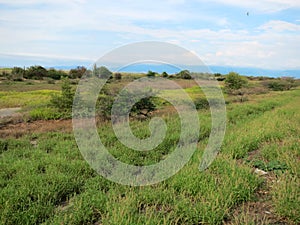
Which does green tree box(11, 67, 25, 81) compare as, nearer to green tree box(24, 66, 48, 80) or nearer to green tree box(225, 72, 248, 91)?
green tree box(24, 66, 48, 80)

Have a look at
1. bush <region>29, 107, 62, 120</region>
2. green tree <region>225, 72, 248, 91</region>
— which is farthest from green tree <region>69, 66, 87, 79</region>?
green tree <region>225, 72, 248, 91</region>

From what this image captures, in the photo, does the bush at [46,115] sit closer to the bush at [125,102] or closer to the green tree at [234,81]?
the bush at [125,102]

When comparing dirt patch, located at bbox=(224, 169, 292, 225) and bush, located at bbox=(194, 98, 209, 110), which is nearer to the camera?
dirt patch, located at bbox=(224, 169, 292, 225)

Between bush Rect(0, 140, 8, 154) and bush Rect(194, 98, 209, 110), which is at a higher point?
bush Rect(194, 98, 209, 110)

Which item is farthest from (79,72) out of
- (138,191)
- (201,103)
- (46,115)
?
(138,191)

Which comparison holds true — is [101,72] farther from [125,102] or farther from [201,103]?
[201,103]

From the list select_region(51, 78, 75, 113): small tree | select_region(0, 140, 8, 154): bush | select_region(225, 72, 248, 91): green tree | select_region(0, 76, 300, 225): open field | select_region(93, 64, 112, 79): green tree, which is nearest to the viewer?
select_region(0, 76, 300, 225): open field

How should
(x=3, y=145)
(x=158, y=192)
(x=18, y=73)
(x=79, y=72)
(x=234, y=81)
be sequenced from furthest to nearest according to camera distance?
(x=18, y=73) < (x=234, y=81) < (x=79, y=72) < (x=3, y=145) < (x=158, y=192)

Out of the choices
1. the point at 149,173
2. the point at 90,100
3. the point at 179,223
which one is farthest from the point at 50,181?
the point at 90,100

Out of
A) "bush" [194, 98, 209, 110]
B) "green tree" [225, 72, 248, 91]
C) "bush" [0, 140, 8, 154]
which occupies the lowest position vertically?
"bush" [0, 140, 8, 154]

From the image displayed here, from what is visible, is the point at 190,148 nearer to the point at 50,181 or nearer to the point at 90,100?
the point at 50,181

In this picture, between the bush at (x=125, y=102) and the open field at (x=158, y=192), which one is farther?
the bush at (x=125, y=102)

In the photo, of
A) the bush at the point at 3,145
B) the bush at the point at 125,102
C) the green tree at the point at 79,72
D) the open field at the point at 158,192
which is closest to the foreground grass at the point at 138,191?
the open field at the point at 158,192

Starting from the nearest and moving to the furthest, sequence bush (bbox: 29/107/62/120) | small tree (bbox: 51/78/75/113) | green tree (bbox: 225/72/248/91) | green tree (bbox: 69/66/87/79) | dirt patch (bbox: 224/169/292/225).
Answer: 1. dirt patch (bbox: 224/169/292/225)
2. small tree (bbox: 51/78/75/113)
3. bush (bbox: 29/107/62/120)
4. green tree (bbox: 69/66/87/79)
5. green tree (bbox: 225/72/248/91)
